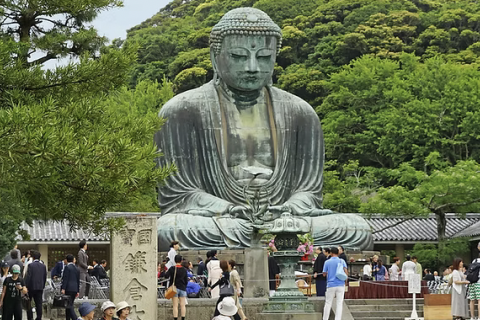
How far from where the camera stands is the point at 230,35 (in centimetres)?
2509

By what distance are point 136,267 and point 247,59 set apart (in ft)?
33.8

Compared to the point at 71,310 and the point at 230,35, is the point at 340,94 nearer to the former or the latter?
the point at 230,35

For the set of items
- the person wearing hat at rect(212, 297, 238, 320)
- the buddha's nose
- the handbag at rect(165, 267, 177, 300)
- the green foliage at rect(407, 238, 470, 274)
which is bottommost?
the person wearing hat at rect(212, 297, 238, 320)

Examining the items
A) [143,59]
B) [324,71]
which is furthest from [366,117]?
[143,59]

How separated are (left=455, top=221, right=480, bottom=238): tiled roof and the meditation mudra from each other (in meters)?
9.01

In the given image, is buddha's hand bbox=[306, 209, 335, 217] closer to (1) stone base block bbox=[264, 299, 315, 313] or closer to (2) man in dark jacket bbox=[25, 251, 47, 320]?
(1) stone base block bbox=[264, 299, 315, 313]

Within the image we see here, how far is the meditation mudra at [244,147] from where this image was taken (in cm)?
2397

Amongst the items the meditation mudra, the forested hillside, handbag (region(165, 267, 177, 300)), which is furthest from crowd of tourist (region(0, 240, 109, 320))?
the forested hillside

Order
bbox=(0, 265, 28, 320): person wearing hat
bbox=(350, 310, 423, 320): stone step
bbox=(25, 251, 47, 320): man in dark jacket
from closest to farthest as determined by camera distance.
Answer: bbox=(0, 265, 28, 320): person wearing hat → bbox=(25, 251, 47, 320): man in dark jacket → bbox=(350, 310, 423, 320): stone step

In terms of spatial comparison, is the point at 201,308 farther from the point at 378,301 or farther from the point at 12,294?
the point at 378,301

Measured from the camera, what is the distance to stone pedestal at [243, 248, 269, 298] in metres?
17.4

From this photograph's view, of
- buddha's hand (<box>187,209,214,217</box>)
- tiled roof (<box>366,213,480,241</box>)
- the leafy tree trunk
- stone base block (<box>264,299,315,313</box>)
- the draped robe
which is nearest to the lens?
stone base block (<box>264,299,315,313</box>)

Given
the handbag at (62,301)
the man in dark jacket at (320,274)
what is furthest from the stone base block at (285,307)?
the handbag at (62,301)

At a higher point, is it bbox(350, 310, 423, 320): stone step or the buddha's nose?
the buddha's nose
